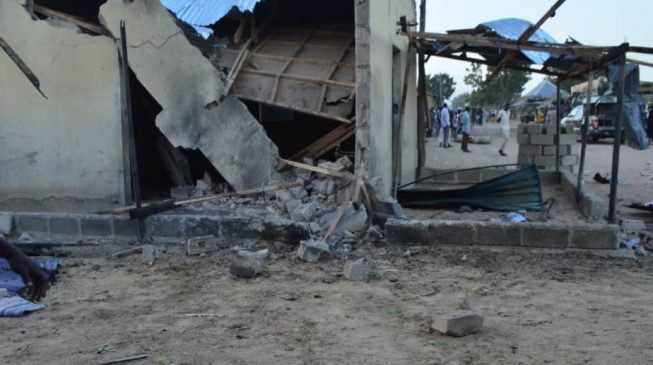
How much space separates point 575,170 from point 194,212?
27.3 feet

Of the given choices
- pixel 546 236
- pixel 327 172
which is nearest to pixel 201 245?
pixel 327 172

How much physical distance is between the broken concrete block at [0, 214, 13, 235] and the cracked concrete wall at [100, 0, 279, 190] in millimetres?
2077

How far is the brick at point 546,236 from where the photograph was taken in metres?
6.08

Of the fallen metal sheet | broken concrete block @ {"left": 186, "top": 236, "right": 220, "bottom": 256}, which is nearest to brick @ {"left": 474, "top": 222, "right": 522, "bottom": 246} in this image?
the fallen metal sheet

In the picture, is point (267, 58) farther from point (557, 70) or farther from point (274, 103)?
point (557, 70)

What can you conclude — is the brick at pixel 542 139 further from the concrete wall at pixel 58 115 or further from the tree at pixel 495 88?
the tree at pixel 495 88

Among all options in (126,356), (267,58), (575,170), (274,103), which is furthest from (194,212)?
(575,170)

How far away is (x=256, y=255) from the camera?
5.86 metres

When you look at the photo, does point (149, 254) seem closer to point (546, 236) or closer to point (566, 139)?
point (546, 236)

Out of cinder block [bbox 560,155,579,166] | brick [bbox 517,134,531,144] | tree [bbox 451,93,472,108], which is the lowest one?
cinder block [bbox 560,155,579,166]

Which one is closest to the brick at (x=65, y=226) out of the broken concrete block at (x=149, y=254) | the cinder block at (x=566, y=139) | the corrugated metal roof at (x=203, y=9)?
the broken concrete block at (x=149, y=254)

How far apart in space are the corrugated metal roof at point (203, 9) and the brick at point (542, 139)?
22.0 ft

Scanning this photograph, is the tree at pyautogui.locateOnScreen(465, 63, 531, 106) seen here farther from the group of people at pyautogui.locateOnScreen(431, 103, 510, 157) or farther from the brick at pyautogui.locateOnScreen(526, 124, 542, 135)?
the brick at pyautogui.locateOnScreen(526, 124, 542, 135)

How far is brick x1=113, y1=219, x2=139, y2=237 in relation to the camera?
275 inches
